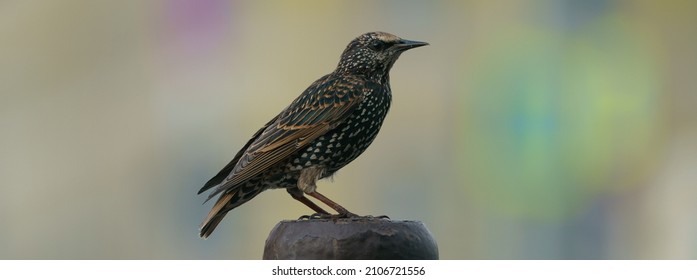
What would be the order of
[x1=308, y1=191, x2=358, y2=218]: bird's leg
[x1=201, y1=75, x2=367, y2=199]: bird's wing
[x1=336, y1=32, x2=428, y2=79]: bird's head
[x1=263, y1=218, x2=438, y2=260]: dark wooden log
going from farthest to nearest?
[x1=336, y1=32, x2=428, y2=79]: bird's head < [x1=201, y1=75, x2=367, y2=199]: bird's wing < [x1=308, y1=191, x2=358, y2=218]: bird's leg < [x1=263, y1=218, x2=438, y2=260]: dark wooden log

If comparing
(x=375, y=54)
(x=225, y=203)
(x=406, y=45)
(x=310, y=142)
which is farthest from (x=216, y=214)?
(x=406, y=45)

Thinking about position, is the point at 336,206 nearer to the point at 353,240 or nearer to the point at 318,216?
the point at 318,216

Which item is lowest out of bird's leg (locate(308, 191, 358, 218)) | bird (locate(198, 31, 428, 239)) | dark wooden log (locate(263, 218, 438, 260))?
dark wooden log (locate(263, 218, 438, 260))

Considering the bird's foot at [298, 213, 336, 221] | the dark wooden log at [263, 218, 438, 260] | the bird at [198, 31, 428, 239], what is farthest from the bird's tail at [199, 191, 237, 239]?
the dark wooden log at [263, 218, 438, 260]

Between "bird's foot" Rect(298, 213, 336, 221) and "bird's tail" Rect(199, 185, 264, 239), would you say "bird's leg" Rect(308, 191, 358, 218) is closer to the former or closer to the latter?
"bird's foot" Rect(298, 213, 336, 221)

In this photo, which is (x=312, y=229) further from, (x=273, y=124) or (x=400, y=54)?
(x=400, y=54)

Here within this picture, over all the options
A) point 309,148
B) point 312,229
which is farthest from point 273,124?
point 312,229

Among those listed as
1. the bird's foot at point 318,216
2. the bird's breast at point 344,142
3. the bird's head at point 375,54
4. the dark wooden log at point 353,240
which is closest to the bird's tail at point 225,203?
the bird's breast at point 344,142

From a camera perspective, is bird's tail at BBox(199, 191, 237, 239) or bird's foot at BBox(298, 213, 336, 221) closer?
bird's foot at BBox(298, 213, 336, 221)
